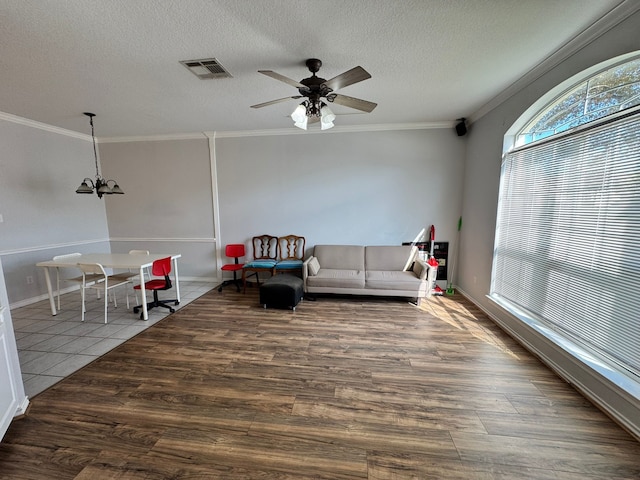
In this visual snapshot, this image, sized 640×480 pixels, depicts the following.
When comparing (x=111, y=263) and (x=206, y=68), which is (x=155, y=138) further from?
(x=206, y=68)

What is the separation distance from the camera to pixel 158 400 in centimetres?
190

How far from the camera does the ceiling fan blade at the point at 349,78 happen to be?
6.09 ft

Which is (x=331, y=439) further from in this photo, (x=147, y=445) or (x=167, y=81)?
(x=167, y=81)

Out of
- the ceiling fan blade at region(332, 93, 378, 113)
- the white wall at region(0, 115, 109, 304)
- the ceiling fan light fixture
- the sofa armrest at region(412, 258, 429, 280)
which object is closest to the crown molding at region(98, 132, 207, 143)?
the white wall at region(0, 115, 109, 304)

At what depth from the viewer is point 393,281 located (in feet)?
12.5

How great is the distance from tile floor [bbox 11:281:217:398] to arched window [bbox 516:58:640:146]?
16.9 ft

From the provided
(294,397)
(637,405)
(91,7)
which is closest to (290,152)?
(91,7)

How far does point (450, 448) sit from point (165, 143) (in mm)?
5995

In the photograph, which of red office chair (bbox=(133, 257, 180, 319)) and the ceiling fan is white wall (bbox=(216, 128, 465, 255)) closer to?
red office chair (bbox=(133, 257, 180, 319))

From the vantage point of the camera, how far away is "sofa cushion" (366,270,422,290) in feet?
12.4

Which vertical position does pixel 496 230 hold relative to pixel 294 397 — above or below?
above

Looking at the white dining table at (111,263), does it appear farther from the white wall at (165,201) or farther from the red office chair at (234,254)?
the white wall at (165,201)

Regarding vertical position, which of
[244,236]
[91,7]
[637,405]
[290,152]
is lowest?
[637,405]

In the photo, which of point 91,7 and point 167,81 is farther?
point 167,81
